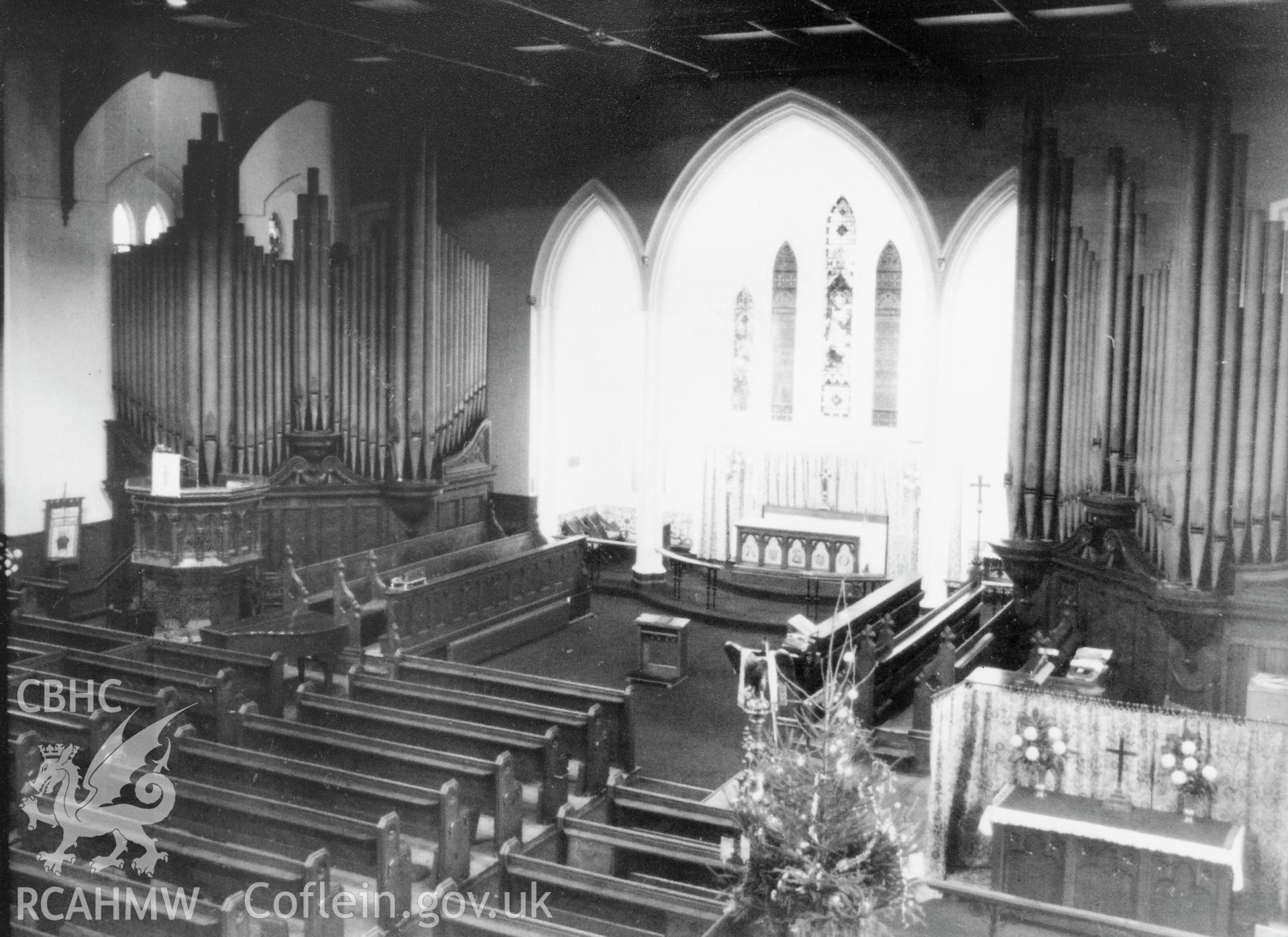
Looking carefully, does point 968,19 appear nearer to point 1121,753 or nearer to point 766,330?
point 766,330

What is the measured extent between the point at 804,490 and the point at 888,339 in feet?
8.39

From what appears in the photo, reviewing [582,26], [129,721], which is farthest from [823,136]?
[129,721]

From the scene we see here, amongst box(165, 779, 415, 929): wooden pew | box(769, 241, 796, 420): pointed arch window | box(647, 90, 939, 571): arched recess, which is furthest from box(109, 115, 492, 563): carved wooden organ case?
box(165, 779, 415, 929): wooden pew

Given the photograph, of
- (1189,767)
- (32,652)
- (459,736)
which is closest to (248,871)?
(459,736)

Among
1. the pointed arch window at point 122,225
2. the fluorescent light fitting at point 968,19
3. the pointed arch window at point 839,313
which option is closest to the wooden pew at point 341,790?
the pointed arch window at point 122,225

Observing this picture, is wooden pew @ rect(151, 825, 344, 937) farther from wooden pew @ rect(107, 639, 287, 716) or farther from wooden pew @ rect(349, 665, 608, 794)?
wooden pew @ rect(107, 639, 287, 716)

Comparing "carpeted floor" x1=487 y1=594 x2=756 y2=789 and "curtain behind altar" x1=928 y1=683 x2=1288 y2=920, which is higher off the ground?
"curtain behind altar" x1=928 y1=683 x2=1288 y2=920

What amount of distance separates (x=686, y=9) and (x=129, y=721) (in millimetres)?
8410

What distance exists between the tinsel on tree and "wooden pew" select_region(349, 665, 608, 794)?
3809 mm

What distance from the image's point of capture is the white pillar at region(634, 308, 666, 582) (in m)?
16.6

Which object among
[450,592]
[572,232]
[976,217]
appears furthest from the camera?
[572,232]

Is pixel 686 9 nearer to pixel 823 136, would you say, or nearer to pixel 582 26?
pixel 582 26

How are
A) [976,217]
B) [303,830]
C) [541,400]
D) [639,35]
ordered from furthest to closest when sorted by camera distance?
[541,400]
[976,217]
[639,35]
[303,830]

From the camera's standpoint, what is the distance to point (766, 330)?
61.7 feet
